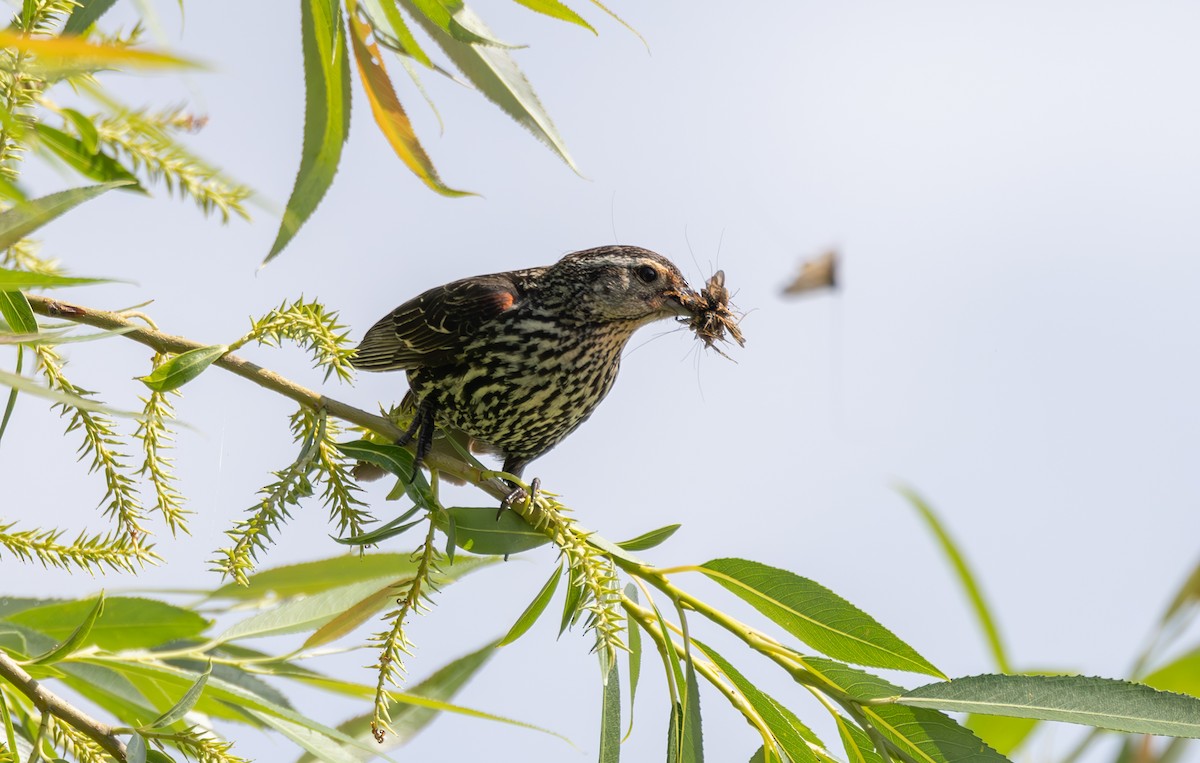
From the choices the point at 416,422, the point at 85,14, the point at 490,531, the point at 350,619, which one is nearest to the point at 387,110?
the point at 85,14

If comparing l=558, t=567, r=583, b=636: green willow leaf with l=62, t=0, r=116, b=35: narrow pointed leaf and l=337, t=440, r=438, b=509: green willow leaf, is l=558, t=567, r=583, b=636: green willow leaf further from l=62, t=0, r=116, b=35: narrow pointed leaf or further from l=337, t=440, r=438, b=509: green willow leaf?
l=62, t=0, r=116, b=35: narrow pointed leaf

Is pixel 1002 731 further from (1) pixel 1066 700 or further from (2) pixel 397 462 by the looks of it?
(2) pixel 397 462

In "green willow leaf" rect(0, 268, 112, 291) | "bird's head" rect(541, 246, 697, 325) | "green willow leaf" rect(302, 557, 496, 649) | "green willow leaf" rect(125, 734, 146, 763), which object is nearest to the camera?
"green willow leaf" rect(0, 268, 112, 291)

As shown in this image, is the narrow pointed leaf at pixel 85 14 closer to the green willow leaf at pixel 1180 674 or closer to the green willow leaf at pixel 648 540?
the green willow leaf at pixel 648 540

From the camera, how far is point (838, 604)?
7.60 ft

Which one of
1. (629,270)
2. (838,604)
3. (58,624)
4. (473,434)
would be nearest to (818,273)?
(629,270)

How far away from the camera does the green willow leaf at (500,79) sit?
2455 mm

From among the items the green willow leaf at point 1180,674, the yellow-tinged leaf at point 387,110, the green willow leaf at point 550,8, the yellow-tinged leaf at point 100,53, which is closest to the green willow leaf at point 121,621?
the yellow-tinged leaf at point 387,110

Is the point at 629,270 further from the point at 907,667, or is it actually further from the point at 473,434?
the point at 907,667

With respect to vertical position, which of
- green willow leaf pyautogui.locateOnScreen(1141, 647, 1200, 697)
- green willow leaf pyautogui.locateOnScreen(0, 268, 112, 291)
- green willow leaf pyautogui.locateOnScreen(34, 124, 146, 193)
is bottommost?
green willow leaf pyautogui.locateOnScreen(0, 268, 112, 291)

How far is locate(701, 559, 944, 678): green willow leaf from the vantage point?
2293 mm

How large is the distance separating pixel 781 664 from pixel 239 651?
1323mm

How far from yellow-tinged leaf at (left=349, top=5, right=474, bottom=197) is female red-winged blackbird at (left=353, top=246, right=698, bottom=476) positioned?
1156mm

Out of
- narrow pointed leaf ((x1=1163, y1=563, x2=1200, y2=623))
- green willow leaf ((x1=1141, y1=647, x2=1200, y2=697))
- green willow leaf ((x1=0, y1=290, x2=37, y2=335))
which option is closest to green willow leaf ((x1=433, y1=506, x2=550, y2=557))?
green willow leaf ((x1=0, y1=290, x2=37, y2=335))
